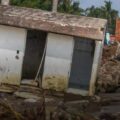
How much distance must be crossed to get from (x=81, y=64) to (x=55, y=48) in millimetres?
1507

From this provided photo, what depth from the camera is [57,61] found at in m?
18.2

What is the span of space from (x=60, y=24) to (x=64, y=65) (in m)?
1.57

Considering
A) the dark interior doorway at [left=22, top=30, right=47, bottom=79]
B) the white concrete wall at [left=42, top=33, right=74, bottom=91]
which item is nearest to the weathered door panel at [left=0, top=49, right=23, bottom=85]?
the white concrete wall at [left=42, top=33, right=74, bottom=91]

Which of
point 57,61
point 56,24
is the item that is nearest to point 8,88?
point 57,61

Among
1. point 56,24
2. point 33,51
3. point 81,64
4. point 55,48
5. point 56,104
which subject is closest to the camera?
point 56,104

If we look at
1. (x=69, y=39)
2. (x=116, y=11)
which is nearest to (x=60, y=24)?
(x=69, y=39)

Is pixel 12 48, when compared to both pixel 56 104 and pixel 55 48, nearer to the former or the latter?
pixel 55 48

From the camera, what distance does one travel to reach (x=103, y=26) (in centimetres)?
1820

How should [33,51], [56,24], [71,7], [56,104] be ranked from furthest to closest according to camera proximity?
[71,7], [33,51], [56,24], [56,104]

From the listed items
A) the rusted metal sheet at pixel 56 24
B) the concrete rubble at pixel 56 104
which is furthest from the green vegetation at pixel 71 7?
the rusted metal sheet at pixel 56 24

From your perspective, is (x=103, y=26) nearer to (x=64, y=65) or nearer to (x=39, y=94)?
(x=64, y=65)

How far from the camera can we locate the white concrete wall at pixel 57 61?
18.2 metres

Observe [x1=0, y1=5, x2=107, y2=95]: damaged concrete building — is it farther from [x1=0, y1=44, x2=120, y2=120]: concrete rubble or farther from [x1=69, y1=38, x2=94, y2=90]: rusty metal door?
[x1=0, y1=44, x2=120, y2=120]: concrete rubble

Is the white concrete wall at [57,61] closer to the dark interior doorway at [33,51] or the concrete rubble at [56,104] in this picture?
the concrete rubble at [56,104]
